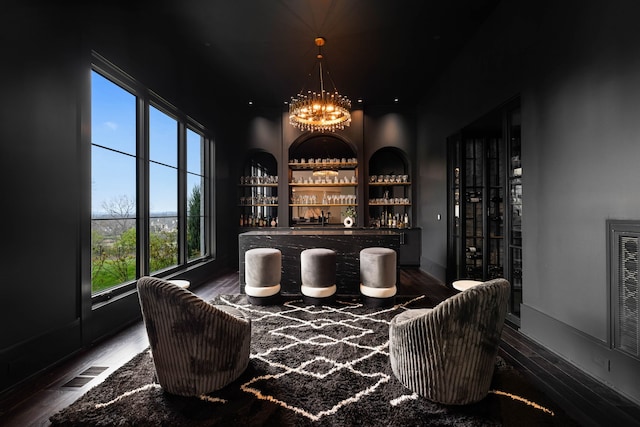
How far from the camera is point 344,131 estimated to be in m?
6.90

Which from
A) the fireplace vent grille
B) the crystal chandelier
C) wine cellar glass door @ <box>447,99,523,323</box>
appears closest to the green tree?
the crystal chandelier

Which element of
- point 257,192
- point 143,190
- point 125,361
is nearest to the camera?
point 125,361

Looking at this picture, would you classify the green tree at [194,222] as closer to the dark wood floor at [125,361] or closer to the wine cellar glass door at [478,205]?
the dark wood floor at [125,361]

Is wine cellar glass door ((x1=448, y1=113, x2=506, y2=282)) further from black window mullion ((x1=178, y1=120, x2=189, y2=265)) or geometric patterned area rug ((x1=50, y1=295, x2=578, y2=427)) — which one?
black window mullion ((x1=178, y1=120, x2=189, y2=265))

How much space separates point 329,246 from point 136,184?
2736 millimetres

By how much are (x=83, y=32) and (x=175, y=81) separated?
1771 mm

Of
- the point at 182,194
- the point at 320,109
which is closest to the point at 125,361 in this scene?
the point at 182,194

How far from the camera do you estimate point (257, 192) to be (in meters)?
7.36

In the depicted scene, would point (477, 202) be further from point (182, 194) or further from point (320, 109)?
point (182, 194)

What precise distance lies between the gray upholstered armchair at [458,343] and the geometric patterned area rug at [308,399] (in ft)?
0.37

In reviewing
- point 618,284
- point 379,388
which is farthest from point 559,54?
point 379,388

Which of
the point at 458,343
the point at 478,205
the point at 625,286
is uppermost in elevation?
the point at 478,205

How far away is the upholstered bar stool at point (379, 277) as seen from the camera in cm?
385

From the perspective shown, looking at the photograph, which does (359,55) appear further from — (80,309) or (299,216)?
(80,309)
